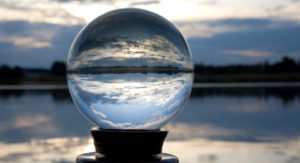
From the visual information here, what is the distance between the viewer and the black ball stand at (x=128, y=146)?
428 centimetres

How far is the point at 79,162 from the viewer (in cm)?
441

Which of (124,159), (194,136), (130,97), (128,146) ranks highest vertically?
(130,97)

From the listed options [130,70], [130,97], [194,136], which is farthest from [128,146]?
[194,136]

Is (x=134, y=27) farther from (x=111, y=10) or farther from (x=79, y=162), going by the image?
(x=79, y=162)

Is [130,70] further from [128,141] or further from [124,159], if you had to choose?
[124,159]

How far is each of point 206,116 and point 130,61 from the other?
6662 mm

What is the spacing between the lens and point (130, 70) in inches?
157

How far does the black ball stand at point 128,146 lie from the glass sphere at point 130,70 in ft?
0.40

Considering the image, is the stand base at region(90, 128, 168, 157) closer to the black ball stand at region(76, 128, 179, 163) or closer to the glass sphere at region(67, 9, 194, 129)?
the black ball stand at region(76, 128, 179, 163)

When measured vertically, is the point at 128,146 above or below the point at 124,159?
above

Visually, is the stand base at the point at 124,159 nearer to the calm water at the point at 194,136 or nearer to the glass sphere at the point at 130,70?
the glass sphere at the point at 130,70

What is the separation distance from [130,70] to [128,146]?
0.83m

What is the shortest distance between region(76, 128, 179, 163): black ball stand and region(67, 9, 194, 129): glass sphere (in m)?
0.12

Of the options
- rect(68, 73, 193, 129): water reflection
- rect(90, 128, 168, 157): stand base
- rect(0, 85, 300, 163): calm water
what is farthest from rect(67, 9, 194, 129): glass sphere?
rect(0, 85, 300, 163): calm water
